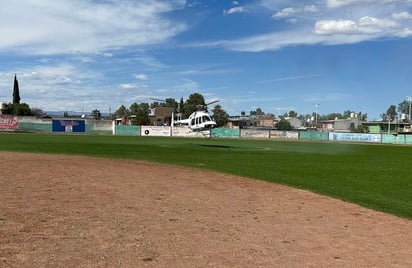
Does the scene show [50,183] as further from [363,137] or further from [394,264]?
[363,137]

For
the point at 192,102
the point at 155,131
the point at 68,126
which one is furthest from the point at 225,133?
the point at 192,102

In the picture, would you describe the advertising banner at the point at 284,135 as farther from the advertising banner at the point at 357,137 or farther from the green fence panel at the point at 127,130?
the green fence panel at the point at 127,130

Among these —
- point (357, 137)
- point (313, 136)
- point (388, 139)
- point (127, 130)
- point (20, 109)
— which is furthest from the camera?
point (20, 109)

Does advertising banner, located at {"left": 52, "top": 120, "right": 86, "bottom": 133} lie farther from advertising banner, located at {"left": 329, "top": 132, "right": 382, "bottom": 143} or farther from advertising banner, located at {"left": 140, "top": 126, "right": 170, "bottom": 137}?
advertising banner, located at {"left": 329, "top": 132, "right": 382, "bottom": 143}

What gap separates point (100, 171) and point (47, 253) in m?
12.9

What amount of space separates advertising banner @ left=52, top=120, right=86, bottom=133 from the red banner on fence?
686cm

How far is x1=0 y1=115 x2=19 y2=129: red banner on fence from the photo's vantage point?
8888 centimetres

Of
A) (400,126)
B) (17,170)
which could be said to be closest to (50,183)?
(17,170)

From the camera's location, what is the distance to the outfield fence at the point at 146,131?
90.4m

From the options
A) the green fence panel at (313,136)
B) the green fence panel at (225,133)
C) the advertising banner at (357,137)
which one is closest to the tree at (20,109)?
the green fence panel at (225,133)

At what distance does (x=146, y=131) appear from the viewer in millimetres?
96062

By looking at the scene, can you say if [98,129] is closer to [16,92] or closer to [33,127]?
[33,127]

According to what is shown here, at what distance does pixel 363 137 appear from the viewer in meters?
94.4

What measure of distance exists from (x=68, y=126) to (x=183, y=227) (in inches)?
3437
